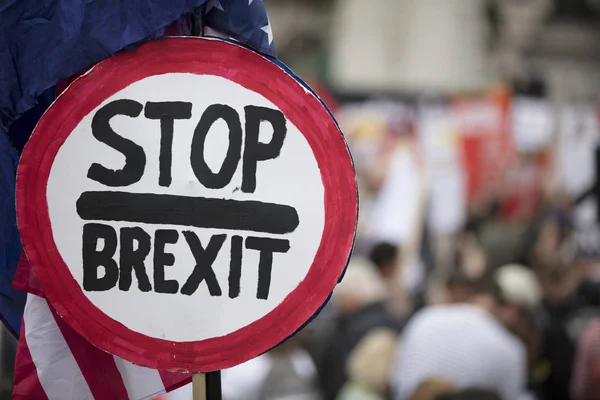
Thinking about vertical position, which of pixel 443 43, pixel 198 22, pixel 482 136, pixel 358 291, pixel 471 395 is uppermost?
pixel 443 43

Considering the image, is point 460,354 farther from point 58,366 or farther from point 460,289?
point 58,366

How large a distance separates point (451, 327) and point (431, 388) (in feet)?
0.91

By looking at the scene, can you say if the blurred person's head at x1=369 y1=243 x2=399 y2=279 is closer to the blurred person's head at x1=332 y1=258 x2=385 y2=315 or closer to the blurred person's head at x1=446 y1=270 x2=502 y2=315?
the blurred person's head at x1=332 y1=258 x2=385 y2=315

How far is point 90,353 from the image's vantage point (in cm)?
234

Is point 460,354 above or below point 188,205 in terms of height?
below

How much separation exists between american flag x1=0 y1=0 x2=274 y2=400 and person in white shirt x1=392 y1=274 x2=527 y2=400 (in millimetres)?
1958

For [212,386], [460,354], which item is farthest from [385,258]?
[212,386]

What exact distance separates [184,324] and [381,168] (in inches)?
296

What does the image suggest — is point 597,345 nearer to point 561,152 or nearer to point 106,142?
point 106,142

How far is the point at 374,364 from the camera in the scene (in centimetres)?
459

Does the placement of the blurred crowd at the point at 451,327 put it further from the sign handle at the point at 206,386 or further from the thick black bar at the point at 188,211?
the thick black bar at the point at 188,211

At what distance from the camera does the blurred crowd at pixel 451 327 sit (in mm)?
4148

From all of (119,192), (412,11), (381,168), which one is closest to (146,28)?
(119,192)

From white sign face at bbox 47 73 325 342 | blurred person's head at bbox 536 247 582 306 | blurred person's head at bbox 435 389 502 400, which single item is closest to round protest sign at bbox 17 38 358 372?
white sign face at bbox 47 73 325 342
